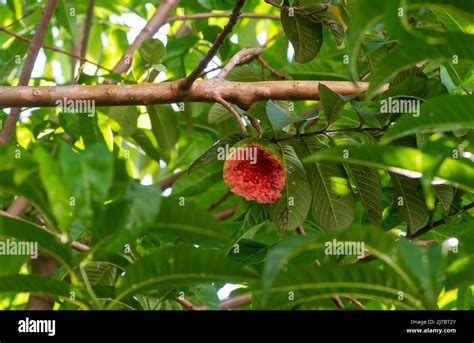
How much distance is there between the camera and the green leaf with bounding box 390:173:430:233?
1.15 meters

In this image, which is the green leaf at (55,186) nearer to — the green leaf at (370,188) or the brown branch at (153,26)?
the green leaf at (370,188)

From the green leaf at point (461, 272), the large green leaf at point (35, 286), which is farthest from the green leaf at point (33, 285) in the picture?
the green leaf at point (461, 272)

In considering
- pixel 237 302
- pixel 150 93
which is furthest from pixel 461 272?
pixel 237 302

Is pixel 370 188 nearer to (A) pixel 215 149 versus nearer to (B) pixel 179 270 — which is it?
(A) pixel 215 149

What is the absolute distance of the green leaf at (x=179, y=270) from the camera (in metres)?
0.69

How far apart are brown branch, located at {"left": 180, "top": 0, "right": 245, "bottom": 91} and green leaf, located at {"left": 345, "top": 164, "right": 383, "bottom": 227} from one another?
27cm

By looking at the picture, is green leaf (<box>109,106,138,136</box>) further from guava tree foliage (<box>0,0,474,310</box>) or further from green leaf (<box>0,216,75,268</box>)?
green leaf (<box>0,216,75,268</box>)

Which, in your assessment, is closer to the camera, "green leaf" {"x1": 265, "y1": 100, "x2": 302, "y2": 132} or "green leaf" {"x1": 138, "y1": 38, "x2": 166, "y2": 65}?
"green leaf" {"x1": 265, "y1": 100, "x2": 302, "y2": 132}

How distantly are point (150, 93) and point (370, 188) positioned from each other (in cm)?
37

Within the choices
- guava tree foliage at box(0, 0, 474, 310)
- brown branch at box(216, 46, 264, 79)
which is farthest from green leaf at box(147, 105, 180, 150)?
brown branch at box(216, 46, 264, 79)

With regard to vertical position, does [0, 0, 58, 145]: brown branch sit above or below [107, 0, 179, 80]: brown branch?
below

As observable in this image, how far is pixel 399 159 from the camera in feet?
2.40

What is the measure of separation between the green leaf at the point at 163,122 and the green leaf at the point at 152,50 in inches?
10.8
